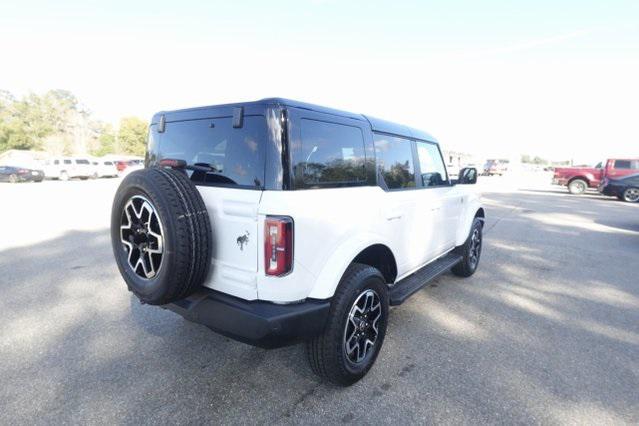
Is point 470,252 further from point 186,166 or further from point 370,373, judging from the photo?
point 186,166

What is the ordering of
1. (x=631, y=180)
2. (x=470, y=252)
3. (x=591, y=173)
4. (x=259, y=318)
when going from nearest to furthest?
(x=259, y=318), (x=470, y=252), (x=631, y=180), (x=591, y=173)

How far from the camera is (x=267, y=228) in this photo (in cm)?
203

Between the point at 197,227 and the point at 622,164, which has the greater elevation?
the point at 622,164

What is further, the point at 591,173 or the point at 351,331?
the point at 591,173

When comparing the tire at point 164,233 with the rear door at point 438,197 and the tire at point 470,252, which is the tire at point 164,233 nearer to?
the rear door at point 438,197

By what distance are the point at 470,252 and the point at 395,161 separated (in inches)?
93.2

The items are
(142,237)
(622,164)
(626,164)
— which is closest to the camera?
(142,237)

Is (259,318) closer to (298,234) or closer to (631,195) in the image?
(298,234)

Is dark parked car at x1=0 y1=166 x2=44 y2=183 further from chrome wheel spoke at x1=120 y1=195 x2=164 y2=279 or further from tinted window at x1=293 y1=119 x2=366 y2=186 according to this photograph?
tinted window at x1=293 y1=119 x2=366 y2=186

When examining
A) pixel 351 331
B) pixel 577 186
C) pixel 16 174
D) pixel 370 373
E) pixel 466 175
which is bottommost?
pixel 370 373

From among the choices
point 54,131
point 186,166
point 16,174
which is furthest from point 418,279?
point 54,131

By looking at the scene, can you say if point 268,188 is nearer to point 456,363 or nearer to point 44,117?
point 456,363

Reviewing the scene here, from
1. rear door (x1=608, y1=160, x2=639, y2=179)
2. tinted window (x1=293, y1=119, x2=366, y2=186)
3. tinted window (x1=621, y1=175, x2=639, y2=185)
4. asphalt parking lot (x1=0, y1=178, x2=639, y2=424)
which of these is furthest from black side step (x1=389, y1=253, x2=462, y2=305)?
rear door (x1=608, y1=160, x2=639, y2=179)

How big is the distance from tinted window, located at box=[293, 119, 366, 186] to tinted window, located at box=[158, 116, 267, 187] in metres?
0.26
